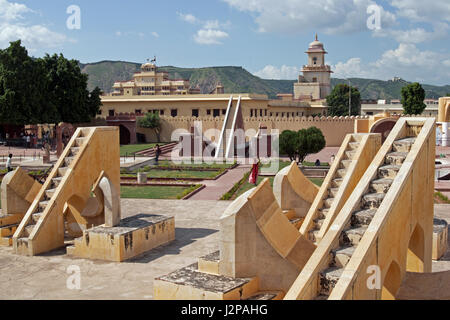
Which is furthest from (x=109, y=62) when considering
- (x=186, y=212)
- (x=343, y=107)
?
(x=186, y=212)

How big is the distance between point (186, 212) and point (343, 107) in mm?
49499

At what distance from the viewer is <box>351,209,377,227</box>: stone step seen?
6707 mm

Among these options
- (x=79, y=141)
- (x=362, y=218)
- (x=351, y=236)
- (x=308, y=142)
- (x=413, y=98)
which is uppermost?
(x=413, y=98)

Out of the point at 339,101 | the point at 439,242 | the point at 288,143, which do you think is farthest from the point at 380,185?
the point at 339,101

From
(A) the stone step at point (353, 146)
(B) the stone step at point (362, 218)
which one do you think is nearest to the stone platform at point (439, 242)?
(A) the stone step at point (353, 146)

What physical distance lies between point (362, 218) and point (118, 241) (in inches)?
196

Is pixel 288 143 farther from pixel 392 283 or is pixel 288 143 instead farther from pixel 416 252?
pixel 392 283

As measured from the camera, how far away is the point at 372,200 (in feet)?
23.0

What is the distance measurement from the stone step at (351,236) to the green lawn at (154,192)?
11.3 metres

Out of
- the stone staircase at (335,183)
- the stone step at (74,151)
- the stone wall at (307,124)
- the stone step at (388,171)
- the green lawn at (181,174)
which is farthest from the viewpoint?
the stone wall at (307,124)

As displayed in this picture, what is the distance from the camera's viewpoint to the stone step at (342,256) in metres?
6.12

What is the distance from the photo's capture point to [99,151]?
467 inches

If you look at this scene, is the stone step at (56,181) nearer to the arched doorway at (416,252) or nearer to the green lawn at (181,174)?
the arched doorway at (416,252)

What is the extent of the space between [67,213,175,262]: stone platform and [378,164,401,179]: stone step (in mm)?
5062
